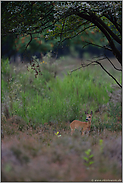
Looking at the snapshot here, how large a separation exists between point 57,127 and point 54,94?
9.31 feet

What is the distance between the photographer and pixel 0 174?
11.8ft

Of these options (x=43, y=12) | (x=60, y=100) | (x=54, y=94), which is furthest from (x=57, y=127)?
(x=43, y=12)

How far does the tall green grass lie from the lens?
7.89 meters

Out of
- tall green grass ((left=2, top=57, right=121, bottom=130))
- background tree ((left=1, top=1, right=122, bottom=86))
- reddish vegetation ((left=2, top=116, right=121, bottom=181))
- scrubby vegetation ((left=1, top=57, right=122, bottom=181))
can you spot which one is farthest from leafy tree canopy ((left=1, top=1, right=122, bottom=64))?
tall green grass ((left=2, top=57, right=121, bottom=130))

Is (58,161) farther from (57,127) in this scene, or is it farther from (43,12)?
(43,12)

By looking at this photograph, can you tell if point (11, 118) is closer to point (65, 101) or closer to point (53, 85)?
point (65, 101)

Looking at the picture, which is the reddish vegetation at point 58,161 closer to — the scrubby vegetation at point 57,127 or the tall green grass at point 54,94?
the scrubby vegetation at point 57,127

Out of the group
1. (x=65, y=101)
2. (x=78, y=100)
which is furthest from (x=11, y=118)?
(x=78, y=100)

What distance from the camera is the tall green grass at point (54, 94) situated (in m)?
7.89

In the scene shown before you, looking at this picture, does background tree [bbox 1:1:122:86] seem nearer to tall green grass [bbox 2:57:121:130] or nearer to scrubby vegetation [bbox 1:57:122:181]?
scrubby vegetation [bbox 1:57:122:181]

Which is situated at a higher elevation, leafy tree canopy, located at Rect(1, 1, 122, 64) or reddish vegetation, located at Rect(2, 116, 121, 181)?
leafy tree canopy, located at Rect(1, 1, 122, 64)

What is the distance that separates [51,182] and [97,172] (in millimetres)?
860

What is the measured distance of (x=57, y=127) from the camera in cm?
674

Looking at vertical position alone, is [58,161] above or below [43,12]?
below
